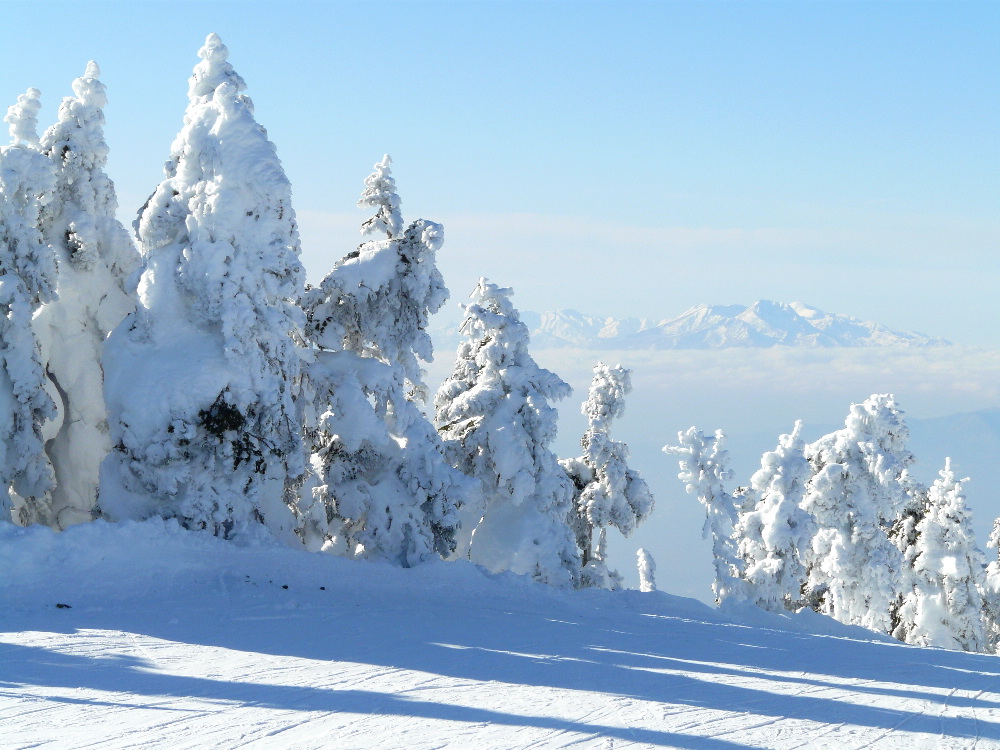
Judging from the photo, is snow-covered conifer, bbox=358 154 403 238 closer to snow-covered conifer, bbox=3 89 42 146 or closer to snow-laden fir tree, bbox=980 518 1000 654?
snow-covered conifer, bbox=3 89 42 146

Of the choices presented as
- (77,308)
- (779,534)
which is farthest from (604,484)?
(77,308)

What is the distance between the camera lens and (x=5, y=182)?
18781mm

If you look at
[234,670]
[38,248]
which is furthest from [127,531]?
[38,248]

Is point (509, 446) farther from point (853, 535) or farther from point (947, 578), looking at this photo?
point (947, 578)

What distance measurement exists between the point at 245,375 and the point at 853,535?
21432mm

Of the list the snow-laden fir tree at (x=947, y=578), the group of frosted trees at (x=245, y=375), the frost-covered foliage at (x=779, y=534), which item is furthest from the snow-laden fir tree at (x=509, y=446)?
the snow-laden fir tree at (x=947, y=578)

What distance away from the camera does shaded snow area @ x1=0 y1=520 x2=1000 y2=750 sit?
8.66 meters

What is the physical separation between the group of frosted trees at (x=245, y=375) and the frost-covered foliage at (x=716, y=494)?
2677 millimetres

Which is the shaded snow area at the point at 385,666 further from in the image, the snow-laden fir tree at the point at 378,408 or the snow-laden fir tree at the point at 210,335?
the snow-laden fir tree at the point at 378,408

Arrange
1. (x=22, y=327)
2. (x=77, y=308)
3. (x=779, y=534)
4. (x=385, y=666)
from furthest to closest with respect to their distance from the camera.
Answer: (x=779, y=534), (x=77, y=308), (x=22, y=327), (x=385, y=666)

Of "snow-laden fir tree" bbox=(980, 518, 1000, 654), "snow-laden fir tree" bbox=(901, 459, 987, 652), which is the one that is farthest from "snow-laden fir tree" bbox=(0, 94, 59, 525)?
"snow-laden fir tree" bbox=(980, 518, 1000, 654)

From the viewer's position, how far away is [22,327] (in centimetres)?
1822

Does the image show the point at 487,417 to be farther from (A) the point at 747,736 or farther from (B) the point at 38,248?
(A) the point at 747,736

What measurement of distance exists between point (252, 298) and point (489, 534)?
31.2ft
